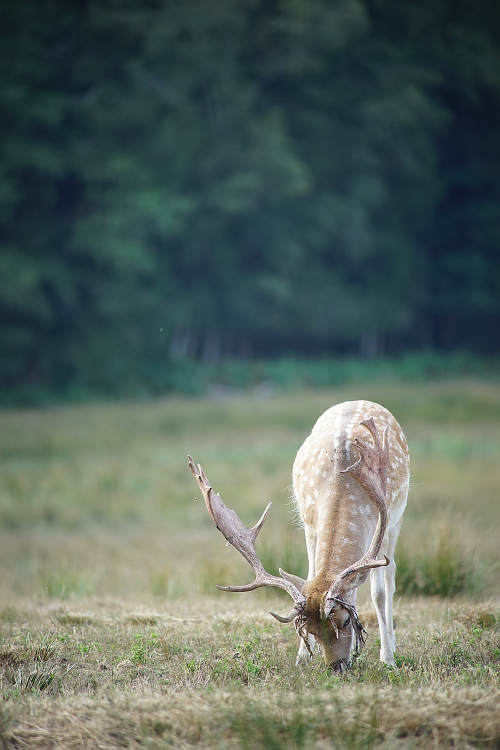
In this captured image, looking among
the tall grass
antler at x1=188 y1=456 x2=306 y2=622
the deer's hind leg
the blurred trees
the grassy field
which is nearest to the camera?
the grassy field

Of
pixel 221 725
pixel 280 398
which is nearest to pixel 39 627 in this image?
pixel 221 725

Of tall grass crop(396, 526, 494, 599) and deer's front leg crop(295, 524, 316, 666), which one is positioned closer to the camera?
deer's front leg crop(295, 524, 316, 666)

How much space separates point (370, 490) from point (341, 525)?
Answer: 0.27 m

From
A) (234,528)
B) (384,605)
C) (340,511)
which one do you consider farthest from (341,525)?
(384,605)

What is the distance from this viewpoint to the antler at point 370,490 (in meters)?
4.22

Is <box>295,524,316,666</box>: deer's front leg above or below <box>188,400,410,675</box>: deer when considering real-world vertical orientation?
below

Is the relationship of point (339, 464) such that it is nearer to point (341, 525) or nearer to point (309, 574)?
point (341, 525)

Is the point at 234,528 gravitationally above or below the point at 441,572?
above

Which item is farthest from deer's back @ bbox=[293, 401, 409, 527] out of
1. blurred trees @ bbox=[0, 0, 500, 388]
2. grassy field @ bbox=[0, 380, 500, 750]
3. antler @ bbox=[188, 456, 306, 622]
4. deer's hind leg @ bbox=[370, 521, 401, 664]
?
blurred trees @ bbox=[0, 0, 500, 388]

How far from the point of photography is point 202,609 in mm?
6578

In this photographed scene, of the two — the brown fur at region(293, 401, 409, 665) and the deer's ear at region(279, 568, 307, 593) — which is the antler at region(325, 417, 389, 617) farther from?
the deer's ear at region(279, 568, 307, 593)

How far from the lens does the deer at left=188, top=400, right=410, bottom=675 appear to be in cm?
428

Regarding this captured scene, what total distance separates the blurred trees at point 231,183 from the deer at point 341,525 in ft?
63.5

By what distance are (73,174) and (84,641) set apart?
922 inches
